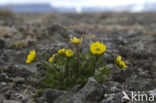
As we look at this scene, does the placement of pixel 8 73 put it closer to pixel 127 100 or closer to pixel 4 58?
pixel 4 58

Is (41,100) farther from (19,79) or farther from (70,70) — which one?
(19,79)

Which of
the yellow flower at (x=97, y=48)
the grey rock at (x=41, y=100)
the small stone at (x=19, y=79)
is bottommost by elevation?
the grey rock at (x=41, y=100)

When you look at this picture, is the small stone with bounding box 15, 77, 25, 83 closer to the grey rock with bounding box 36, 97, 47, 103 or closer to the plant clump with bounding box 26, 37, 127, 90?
the plant clump with bounding box 26, 37, 127, 90

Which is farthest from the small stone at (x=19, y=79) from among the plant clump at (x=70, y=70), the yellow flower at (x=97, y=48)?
the yellow flower at (x=97, y=48)

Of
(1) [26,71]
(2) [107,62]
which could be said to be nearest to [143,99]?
(2) [107,62]

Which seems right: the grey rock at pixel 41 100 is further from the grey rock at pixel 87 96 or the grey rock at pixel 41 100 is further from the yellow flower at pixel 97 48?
the yellow flower at pixel 97 48

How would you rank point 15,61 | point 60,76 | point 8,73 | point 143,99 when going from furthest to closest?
point 15,61, point 8,73, point 60,76, point 143,99

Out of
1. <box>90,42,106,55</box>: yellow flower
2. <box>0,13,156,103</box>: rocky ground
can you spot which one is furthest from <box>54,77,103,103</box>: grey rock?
<box>90,42,106,55</box>: yellow flower

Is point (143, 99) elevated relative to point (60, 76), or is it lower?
lower
